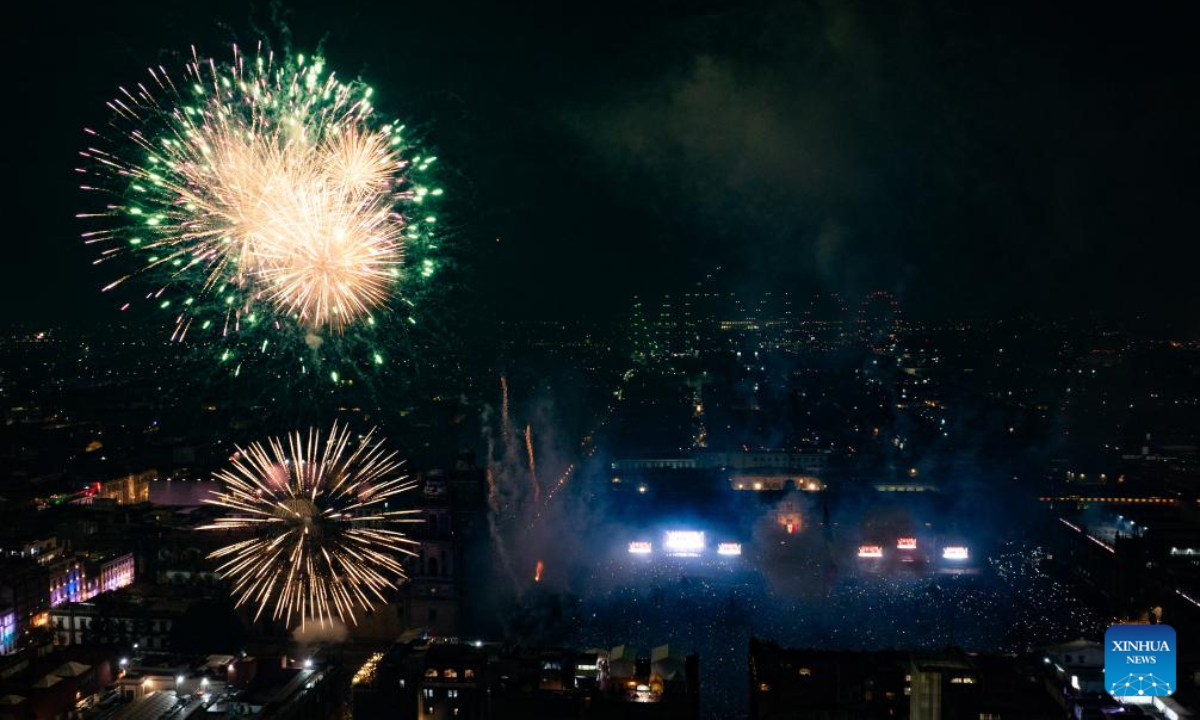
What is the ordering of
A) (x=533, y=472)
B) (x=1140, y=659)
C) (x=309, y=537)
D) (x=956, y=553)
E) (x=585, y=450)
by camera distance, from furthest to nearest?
(x=585, y=450), (x=533, y=472), (x=956, y=553), (x=309, y=537), (x=1140, y=659)

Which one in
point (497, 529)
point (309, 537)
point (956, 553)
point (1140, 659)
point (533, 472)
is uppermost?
point (309, 537)

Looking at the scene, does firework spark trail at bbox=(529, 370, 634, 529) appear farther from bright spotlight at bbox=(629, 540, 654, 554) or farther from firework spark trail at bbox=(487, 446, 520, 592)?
bright spotlight at bbox=(629, 540, 654, 554)

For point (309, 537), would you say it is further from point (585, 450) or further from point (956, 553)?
point (585, 450)

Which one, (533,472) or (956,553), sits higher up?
(533,472)

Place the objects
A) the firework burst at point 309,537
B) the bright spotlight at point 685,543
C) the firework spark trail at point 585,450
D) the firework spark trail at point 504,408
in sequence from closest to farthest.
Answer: the firework burst at point 309,537 < the bright spotlight at point 685,543 < the firework spark trail at point 585,450 < the firework spark trail at point 504,408

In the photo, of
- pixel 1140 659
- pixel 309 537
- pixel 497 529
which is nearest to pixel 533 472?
pixel 497 529

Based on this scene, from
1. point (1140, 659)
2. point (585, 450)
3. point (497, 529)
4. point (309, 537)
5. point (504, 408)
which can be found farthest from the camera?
point (504, 408)

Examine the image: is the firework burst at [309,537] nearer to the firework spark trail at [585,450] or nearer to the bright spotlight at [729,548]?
the firework spark trail at [585,450]

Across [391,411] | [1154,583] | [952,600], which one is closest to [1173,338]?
[1154,583]

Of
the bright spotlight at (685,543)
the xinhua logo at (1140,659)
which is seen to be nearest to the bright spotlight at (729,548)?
the bright spotlight at (685,543)
